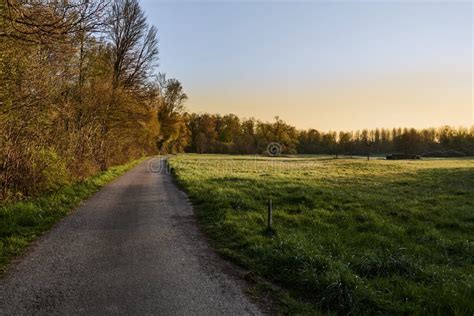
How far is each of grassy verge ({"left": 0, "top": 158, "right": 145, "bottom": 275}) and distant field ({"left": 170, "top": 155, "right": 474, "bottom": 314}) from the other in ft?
14.1

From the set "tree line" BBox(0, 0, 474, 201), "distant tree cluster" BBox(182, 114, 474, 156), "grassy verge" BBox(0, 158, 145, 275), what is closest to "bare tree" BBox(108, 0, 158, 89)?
"tree line" BBox(0, 0, 474, 201)

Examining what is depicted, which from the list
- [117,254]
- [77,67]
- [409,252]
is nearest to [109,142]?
[77,67]

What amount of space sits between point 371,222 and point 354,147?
104451 mm

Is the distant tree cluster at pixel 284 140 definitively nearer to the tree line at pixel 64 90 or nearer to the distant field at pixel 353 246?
the tree line at pixel 64 90

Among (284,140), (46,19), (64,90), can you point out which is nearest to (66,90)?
(64,90)

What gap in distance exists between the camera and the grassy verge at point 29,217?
7834 millimetres

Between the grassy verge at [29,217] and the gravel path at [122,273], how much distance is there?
1.04 feet

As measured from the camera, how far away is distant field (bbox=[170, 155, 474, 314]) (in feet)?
18.5

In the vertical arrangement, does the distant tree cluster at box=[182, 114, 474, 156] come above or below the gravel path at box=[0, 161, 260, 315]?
above

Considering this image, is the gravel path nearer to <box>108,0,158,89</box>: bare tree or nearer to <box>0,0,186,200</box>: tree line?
<box>0,0,186,200</box>: tree line

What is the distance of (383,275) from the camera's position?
6.67 meters

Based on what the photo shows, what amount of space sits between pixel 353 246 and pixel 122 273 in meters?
5.36

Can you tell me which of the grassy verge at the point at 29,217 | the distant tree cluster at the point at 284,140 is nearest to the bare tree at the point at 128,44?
the grassy verge at the point at 29,217

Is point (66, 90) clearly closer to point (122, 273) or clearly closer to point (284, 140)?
point (122, 273)
